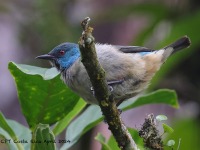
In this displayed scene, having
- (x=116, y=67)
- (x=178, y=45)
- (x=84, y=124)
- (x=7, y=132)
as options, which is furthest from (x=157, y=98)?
(x=7, y=132)

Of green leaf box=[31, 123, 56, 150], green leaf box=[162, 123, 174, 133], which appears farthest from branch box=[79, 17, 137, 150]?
green leaf box=[31, 123, 56, 150]

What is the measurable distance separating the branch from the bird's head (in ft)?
3.94

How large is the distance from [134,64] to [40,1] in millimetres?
1521

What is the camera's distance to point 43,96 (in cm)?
354

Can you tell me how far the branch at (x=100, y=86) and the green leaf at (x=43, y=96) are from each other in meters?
0.64

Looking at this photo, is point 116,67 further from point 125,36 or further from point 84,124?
point 125,36

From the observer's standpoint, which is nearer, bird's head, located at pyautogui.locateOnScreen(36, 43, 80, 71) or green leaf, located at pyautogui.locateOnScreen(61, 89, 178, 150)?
green leaf, located at pyautogui.locateOnScreen(61, 89, 178, 150)

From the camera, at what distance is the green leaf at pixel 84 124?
3699 millimetres

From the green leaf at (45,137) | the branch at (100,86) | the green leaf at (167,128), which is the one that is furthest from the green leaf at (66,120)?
the green leaf at (167,128)

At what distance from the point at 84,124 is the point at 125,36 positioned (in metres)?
3.54

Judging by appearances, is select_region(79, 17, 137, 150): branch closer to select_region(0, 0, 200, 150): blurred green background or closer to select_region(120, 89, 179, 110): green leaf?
select_region(120, 89, 179, 110): green leaf

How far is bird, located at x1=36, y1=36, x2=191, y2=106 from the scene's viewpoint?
3744 mm

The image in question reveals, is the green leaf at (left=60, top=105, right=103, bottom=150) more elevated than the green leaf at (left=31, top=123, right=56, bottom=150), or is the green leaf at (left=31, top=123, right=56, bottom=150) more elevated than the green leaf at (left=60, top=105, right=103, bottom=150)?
the green leaf at (left=31, top=123, right=56, bottom=150)

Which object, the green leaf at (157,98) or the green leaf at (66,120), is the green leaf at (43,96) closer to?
the green leaf at (66,120)
